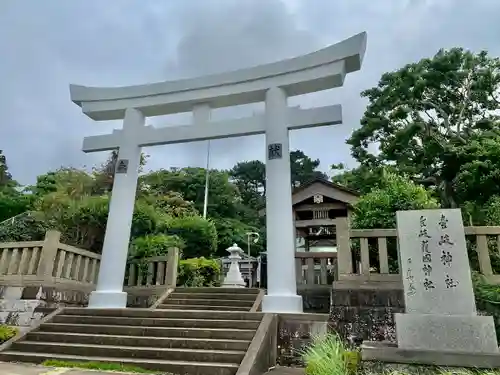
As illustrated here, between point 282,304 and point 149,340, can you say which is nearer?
point 149,340

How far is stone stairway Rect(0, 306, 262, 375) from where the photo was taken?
201 inches

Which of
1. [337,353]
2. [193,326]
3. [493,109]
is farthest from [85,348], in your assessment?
[493,109]

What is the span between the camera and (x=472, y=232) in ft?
20.1

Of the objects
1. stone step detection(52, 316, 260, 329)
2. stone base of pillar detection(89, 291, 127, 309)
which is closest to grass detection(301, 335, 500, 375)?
stone step detection(52, 316, 260, 329)

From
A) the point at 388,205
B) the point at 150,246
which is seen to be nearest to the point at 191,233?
the point at 150,246

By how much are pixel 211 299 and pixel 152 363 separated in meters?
3.25

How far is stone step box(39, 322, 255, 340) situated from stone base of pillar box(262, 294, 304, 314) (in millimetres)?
1027

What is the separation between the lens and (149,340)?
18.9 ft

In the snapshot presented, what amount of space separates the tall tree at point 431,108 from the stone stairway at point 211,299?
31.3 ft

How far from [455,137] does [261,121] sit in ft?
34.3

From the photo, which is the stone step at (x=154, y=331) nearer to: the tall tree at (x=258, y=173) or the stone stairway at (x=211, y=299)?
the stone stairway at (x=211, y=299)

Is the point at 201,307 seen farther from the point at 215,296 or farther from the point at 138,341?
the point at 138,341

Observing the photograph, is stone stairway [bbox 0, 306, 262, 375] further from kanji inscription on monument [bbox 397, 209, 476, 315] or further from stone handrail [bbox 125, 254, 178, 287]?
kanji inscription on monument [bbox 397, 209, 476, 315]

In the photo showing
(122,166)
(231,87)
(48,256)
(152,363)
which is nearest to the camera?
(152,363)
